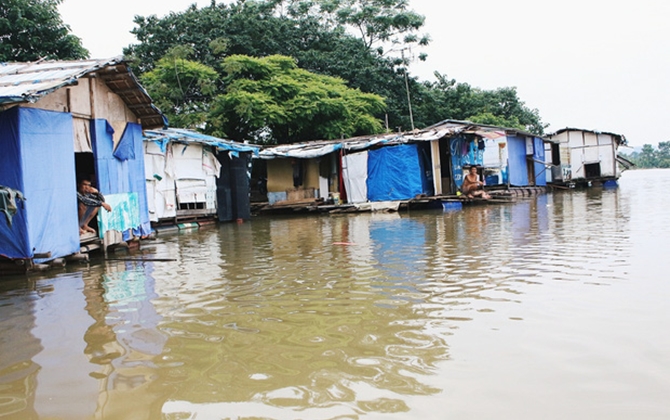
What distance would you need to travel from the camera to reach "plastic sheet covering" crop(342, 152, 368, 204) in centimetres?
2248

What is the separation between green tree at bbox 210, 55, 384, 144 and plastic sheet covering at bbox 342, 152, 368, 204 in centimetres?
304

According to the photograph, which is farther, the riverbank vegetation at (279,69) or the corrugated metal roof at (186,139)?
the riverbank vegetation at (279,69)

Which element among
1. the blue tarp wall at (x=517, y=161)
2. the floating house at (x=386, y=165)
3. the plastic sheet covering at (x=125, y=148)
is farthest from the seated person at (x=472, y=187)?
the plastic sheet covering at (x=125, y=148)

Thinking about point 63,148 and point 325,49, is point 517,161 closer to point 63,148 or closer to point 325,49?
point 325,49

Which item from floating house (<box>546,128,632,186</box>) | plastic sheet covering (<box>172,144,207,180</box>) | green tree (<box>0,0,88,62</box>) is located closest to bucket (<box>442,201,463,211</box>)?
plastic sheet covering (<box>172,144,207,180</box>)

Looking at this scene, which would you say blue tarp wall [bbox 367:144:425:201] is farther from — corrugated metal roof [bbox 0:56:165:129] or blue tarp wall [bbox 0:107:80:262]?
blue tarp wall [bbox 0:107:80:262]

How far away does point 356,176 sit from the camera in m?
22.8

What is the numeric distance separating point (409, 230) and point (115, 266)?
6.60 m

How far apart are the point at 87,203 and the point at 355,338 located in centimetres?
754

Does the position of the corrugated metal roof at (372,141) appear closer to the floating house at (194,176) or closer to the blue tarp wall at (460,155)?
the blue tarp wall at (460,155)

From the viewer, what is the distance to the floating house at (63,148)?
835 centimetres

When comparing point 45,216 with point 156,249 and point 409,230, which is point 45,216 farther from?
point 409,230

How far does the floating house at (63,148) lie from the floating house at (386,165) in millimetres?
11240

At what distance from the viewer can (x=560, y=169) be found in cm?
3472
